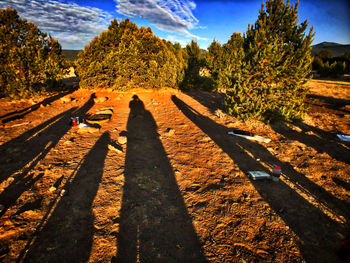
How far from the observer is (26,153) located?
18.0 ft

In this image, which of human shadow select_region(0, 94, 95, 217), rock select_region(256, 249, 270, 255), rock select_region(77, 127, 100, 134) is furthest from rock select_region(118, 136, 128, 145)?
rock select_region(256, 249, 270, 255)

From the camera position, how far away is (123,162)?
18.0 ft

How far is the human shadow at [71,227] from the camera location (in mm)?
2734

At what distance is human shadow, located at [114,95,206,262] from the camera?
114 inches

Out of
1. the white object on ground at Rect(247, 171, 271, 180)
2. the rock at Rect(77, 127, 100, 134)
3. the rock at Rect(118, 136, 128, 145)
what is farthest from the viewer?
the rock at Rect(77, 127, 100, 134)

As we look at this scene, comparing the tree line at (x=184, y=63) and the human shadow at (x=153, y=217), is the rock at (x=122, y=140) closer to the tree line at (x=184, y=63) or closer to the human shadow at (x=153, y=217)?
the human shadow at (x=153, y=217)

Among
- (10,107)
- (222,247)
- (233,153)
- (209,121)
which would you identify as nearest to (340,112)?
(209,121)

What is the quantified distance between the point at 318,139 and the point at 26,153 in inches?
512

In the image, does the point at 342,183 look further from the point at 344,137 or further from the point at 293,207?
the point at 344,137

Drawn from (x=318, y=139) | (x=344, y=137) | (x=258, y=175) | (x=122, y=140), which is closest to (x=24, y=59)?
(x=122, y=140)

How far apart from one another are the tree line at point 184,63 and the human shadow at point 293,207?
3672 millimetres

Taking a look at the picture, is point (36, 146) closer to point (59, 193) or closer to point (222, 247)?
point (59, 193)

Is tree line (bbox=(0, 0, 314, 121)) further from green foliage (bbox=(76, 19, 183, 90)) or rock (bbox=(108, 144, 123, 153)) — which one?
rock (bbox=(108, 144, 123, 153))

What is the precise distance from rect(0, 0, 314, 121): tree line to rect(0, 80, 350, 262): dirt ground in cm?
243
